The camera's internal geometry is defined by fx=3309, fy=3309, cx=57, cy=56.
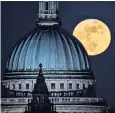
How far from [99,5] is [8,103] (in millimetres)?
3342

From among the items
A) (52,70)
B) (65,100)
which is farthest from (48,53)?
(65,100)

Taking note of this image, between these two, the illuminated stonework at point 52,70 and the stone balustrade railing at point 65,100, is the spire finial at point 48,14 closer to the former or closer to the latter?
the illuminated stonework at point 52,70

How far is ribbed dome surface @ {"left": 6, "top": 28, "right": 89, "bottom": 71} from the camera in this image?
76750 millimetres

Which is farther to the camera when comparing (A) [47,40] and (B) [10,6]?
(A) [47,40]

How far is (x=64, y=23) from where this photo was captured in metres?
74.1

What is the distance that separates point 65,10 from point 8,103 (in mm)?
2621

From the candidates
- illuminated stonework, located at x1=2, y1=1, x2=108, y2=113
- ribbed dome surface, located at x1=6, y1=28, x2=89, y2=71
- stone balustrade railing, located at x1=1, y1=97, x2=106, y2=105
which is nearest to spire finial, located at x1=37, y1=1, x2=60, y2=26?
illuminated stonework, located at x1=2, y1=1, x2=108, y2=113

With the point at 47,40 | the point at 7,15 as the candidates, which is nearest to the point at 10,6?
the point at 7,15

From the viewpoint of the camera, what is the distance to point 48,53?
77.1 metres

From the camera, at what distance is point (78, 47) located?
7662 centimetres

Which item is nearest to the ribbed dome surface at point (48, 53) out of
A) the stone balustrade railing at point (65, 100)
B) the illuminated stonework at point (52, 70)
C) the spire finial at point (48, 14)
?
the illuminated stonework at point (52, 70)

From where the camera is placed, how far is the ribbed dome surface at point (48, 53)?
76.8m

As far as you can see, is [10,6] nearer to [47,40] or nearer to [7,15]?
[7,15]

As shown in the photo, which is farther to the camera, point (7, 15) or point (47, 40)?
point (47, 40)
